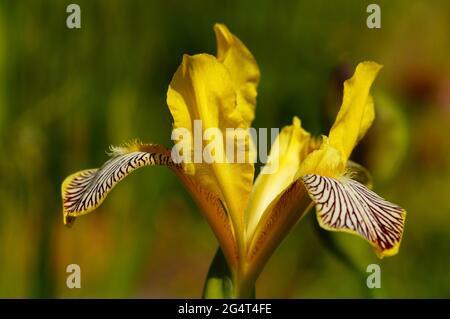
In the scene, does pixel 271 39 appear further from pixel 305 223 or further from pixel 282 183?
pixel 282 183

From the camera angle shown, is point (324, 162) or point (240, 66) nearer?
point (324, 162)

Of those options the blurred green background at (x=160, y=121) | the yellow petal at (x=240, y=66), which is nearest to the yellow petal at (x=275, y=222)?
the yellow petal at (x=240, y=66)

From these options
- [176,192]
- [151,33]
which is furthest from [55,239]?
[151,33]

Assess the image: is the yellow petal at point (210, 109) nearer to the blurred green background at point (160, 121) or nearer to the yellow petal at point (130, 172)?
the yellow petal at point (130, 172)

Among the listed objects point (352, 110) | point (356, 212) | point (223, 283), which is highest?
point (352, 110)

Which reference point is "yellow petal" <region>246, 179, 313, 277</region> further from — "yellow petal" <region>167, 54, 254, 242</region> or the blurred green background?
the blurred green background

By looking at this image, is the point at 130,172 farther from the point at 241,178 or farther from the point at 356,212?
the point at 356,212

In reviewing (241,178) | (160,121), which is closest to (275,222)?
(241,178)
